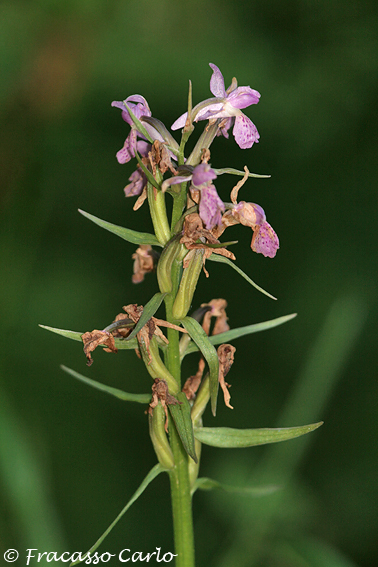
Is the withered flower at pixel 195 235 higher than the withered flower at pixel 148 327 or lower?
higher

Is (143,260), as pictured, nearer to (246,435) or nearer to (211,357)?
(211,357)

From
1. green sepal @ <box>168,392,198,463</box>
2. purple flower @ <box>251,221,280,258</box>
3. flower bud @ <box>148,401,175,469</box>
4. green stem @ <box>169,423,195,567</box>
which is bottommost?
green stem @ <box>169,423,195,567</box>

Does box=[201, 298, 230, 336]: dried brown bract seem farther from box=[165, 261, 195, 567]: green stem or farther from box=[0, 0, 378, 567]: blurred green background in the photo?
box=[0, 0, 378, 567]: blurred green background

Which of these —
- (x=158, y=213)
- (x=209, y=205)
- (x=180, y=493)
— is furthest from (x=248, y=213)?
(x=180, y=493)

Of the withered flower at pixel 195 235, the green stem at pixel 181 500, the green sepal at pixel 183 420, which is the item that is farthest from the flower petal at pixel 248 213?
the green stem at pixel 181 500

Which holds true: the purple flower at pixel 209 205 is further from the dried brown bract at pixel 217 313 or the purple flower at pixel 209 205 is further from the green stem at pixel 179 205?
the dried brown bract at pixel 217 313

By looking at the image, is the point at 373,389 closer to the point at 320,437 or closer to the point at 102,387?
the point at 320,437

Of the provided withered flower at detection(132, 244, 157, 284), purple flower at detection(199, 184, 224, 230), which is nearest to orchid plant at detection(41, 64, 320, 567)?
purple flower at detection(199, 184, 224, 230)
